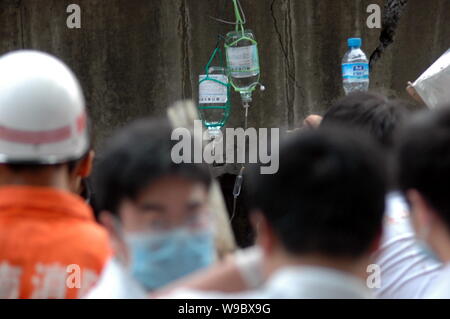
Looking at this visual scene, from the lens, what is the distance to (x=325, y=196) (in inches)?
65.5

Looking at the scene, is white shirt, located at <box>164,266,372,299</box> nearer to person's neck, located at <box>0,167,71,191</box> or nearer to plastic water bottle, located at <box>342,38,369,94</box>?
person's neck, located at <box>0,167,71,191</box>

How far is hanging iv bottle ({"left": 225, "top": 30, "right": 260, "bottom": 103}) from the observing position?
6.09m

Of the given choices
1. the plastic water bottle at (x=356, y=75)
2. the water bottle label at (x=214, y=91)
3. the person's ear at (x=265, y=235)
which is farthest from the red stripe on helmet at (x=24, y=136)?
the water bottle label at (x=214, y=91)

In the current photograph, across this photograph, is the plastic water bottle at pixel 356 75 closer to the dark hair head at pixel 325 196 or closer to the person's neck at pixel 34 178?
the person's neck at pixel 34 178

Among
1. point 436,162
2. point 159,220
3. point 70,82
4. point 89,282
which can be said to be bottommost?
point 89,282

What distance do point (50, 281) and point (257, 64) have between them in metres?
4.28

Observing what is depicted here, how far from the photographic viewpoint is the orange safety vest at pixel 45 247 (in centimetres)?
211

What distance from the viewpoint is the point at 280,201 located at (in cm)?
169

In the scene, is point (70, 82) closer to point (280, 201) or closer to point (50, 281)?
point (50, 281)

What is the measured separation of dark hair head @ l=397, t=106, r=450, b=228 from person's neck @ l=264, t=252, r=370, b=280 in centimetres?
28

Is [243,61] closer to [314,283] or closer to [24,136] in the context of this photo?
[24,136]
